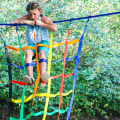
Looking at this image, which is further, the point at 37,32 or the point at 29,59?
the point at 37,32

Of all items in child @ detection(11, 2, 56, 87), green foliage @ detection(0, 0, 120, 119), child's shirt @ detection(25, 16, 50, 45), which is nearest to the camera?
child @ detection(11, 2, 56, 87)

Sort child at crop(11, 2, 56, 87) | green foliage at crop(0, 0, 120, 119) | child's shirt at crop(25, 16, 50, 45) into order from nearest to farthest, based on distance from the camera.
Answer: child at crop(11, 2, 56, 87) < child's shirt at crop(25, 16, 50, 45) < green foliage at crop(0, 0, 120, 119)

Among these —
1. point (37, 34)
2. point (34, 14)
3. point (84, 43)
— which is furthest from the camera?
point (84, 43)

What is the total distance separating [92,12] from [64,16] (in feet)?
1.94

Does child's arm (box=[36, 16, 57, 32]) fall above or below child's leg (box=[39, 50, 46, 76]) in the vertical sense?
above

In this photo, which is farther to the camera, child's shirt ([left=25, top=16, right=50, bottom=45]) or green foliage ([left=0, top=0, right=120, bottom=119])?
green foliage ([left=0, top=0, right=120, bottom=119])

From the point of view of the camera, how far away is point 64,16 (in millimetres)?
3184

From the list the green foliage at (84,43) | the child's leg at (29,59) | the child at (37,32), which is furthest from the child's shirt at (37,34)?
the green foliage at (84,43)

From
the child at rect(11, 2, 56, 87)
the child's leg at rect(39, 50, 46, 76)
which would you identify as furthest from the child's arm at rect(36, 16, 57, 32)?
the child's leg at rect(39, 50, 46, 76)

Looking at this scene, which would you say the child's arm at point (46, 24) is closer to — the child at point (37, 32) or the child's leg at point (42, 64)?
the child at point (37, 32)

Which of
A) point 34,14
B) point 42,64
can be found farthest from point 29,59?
point 34,14

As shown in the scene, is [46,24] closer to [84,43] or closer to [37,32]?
[37,32]

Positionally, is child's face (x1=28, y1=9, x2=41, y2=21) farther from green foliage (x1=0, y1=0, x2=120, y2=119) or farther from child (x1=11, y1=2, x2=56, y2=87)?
green foliage (x1=0, y1=0, x2=120, y2=119)

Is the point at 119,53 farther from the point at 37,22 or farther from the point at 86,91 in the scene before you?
the point at 37,22
